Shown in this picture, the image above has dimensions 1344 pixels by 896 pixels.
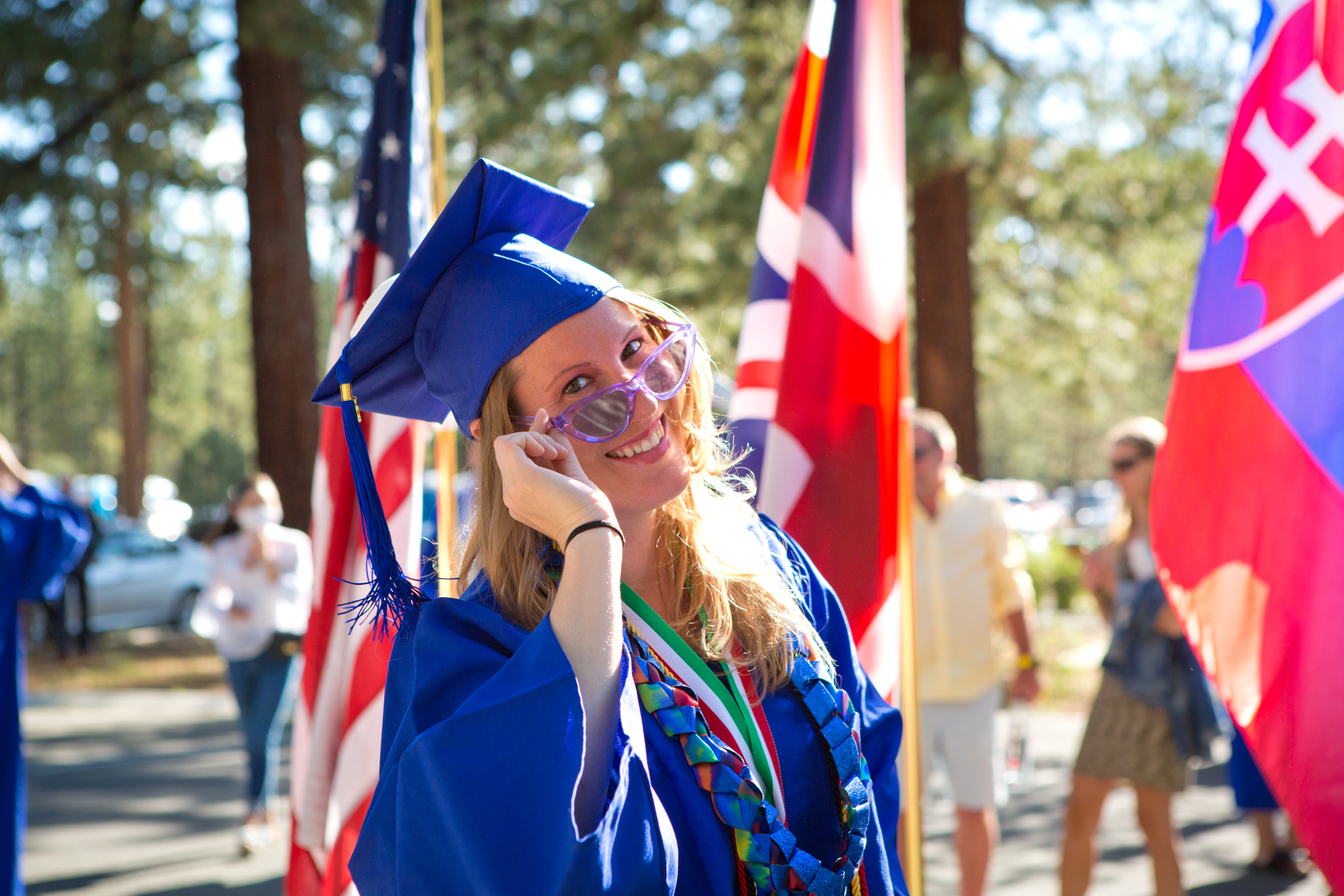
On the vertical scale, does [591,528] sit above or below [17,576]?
above

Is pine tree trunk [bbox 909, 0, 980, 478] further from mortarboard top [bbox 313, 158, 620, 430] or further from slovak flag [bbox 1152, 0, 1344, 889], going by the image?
mortarboard top [bbox 313, 158, 620, 430]

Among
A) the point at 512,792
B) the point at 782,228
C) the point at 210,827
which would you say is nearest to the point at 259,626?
the point at 210,827

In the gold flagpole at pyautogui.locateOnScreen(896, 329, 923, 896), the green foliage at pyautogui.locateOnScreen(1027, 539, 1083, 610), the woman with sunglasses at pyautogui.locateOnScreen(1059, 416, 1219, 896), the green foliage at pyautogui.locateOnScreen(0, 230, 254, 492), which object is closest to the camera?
the gold flagpole at pyautogui.locateOnScreen(896, 329, 923, 896)

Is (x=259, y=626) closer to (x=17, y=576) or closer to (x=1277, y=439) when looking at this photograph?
(x=17, y=576)

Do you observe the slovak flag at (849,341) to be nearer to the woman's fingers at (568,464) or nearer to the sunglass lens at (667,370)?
the sunglass lens at (667,370)

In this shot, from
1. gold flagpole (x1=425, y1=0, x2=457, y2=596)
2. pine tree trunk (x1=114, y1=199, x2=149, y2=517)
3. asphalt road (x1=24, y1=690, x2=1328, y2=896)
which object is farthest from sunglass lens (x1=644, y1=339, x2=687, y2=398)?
pine tree trunk (x1=114, y1=199, x2=149, y2=517)

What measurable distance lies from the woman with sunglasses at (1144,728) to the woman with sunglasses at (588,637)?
2.84 m

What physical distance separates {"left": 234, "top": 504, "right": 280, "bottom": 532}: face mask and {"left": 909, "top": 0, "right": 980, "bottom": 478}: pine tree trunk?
5457 millimetres

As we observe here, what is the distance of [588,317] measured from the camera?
171 cm

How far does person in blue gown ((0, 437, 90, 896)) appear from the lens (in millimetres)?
4129

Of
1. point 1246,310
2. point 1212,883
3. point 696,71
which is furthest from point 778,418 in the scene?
point 696,71

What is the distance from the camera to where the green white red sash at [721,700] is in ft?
5.49

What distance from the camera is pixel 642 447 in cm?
175

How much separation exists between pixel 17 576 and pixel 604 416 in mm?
3423
